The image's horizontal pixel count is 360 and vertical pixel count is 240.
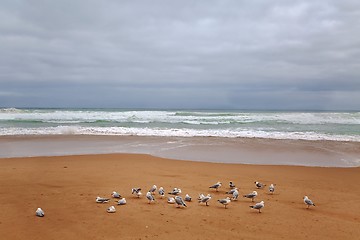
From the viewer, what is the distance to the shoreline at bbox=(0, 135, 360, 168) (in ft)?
45.0

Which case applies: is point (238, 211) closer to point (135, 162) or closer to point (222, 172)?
point (222, 172)

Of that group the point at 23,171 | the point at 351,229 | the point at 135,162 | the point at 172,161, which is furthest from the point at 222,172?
the point at 23,171

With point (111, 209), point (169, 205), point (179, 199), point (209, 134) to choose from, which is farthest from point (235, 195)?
point (209, 134)

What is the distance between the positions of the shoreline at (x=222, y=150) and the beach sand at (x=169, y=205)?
1709 millimetres

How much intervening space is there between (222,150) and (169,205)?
9.47m

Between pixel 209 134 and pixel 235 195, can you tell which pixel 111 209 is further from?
pixel 209 134

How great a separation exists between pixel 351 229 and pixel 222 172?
211 inches

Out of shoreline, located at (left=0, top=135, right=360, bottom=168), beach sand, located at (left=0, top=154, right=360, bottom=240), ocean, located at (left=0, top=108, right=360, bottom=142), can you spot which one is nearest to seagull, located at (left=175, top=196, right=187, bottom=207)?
beach sand, located at (left=0, top=154, right=360, bottom=240)

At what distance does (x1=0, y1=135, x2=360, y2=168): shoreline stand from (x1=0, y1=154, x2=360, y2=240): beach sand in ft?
5.61

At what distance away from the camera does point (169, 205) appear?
7176 mm

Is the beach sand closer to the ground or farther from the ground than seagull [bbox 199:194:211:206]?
closer to the ground

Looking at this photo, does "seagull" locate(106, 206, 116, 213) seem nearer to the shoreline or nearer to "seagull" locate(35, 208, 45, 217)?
"seagull" locate(35, 208, 45, 217)

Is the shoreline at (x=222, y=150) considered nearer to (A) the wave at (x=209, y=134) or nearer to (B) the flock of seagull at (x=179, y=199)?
(A) the wave at (x=209, y=134)

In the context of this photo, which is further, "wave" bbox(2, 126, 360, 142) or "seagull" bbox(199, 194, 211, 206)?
"wave" bbox(2, 126, 360, 142)
